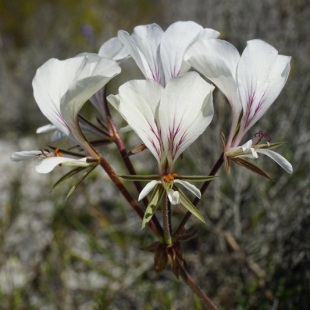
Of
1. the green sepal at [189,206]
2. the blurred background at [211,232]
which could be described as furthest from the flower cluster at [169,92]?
the blurred background at [211,232]

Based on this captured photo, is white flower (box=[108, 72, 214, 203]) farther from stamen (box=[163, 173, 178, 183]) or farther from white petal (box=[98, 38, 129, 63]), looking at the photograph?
white petal (box=[98, 38, 129, 63])

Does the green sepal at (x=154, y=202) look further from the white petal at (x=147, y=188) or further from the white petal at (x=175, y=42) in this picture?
the white petal at (x=175, y=42)

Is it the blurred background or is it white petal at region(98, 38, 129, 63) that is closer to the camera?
white petal at region(98, 38, 129, 63)

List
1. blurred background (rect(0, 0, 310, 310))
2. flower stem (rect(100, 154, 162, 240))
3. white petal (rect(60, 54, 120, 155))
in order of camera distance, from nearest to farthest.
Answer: white petal (rect(60, 54, 120, 155)) < flower stem (rect(100, 154, 162, 240)) < blurred background (rect(0, 0, 310, 310))

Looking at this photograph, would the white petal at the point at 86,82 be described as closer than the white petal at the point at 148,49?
Yes

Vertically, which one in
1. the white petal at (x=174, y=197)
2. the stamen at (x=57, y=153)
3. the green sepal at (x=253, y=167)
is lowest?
the white petal at (x=174, y=197)

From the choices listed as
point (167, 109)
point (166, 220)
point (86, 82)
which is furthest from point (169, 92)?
point (166, 220)

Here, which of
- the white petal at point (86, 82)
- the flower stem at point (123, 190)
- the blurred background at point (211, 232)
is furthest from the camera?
the blurred background at point (211, 232)

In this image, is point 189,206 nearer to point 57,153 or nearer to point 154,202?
point 154,202

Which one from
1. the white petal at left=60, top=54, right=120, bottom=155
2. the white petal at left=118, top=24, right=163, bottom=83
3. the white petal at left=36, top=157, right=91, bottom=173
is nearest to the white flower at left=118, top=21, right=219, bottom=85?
the white petal at left=118, top=24, right=163, bottom=83
